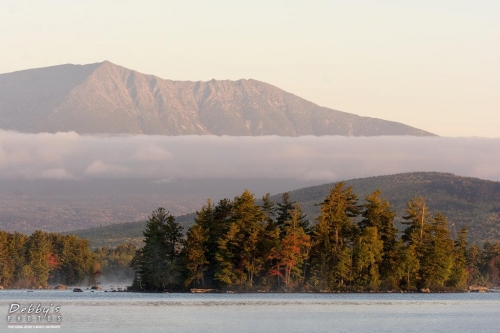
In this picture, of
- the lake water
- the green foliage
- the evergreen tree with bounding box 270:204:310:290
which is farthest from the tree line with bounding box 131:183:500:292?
the green foliage

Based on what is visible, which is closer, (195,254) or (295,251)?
(295,251)

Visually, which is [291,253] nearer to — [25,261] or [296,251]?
[296,251]

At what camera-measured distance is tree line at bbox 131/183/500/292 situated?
140750mm

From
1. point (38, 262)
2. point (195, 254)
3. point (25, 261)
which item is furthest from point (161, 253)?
point (25, 261)

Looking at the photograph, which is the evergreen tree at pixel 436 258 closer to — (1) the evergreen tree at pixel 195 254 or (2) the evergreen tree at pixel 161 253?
(1) the evergreen tree at pixel 195 254

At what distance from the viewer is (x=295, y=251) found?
454ft

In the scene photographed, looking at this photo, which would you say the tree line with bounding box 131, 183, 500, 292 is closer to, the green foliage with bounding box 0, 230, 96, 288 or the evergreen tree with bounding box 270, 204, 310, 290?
the evergreen tree with bounding box 270, 204, 310, 290

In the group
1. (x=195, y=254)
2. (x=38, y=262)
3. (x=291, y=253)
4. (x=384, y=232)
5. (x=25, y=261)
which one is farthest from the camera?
(x=25, y=261)

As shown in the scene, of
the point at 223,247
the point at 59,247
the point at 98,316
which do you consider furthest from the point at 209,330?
the point at 59,247

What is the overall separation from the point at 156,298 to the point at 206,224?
1932 centimetres

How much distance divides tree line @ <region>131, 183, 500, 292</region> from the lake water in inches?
228

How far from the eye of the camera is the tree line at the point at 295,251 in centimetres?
14075

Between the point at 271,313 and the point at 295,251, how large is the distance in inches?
1458

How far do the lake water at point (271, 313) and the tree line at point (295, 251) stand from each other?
5.80 meters
